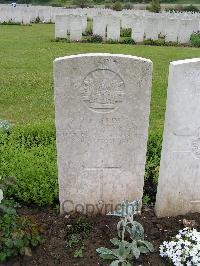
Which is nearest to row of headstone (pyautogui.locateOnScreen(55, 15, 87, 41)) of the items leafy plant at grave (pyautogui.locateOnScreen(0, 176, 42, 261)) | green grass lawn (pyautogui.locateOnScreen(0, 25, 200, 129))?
green grass lawn (pyautogui.locateOnScreen(0, 25, 200, 129))

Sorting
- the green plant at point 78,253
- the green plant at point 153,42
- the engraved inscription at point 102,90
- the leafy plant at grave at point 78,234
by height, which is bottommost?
the green plant at point 78,253

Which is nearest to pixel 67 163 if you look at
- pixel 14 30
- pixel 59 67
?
pixel 59 67

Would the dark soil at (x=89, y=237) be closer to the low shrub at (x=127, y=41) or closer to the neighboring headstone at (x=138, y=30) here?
the low shrub at (x=127, y=41)

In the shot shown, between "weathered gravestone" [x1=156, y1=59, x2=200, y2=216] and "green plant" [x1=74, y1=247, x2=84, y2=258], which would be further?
"green plant" [x1=74, y1=247, x2=84, y2=258]

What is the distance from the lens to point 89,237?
402 cm

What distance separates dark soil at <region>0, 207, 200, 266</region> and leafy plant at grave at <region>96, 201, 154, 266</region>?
3.8 inches

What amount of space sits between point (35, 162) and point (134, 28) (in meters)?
12.3

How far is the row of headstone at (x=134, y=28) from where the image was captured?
53.9 ft

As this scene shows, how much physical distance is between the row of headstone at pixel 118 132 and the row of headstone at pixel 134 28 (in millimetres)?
12912

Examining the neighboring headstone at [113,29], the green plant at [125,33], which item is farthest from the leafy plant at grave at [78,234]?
the green plant at [125,33]

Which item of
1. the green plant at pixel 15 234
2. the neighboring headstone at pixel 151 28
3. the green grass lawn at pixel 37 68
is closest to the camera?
the green plant at pixel 15 234

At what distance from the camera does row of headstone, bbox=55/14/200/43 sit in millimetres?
16422

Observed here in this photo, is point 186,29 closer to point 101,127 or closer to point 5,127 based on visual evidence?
point 5,127

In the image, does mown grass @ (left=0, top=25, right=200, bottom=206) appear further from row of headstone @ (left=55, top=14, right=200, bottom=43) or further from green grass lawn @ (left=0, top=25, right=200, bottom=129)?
row of headstone @ (left=55, top=14, right=200, bottom=43)
